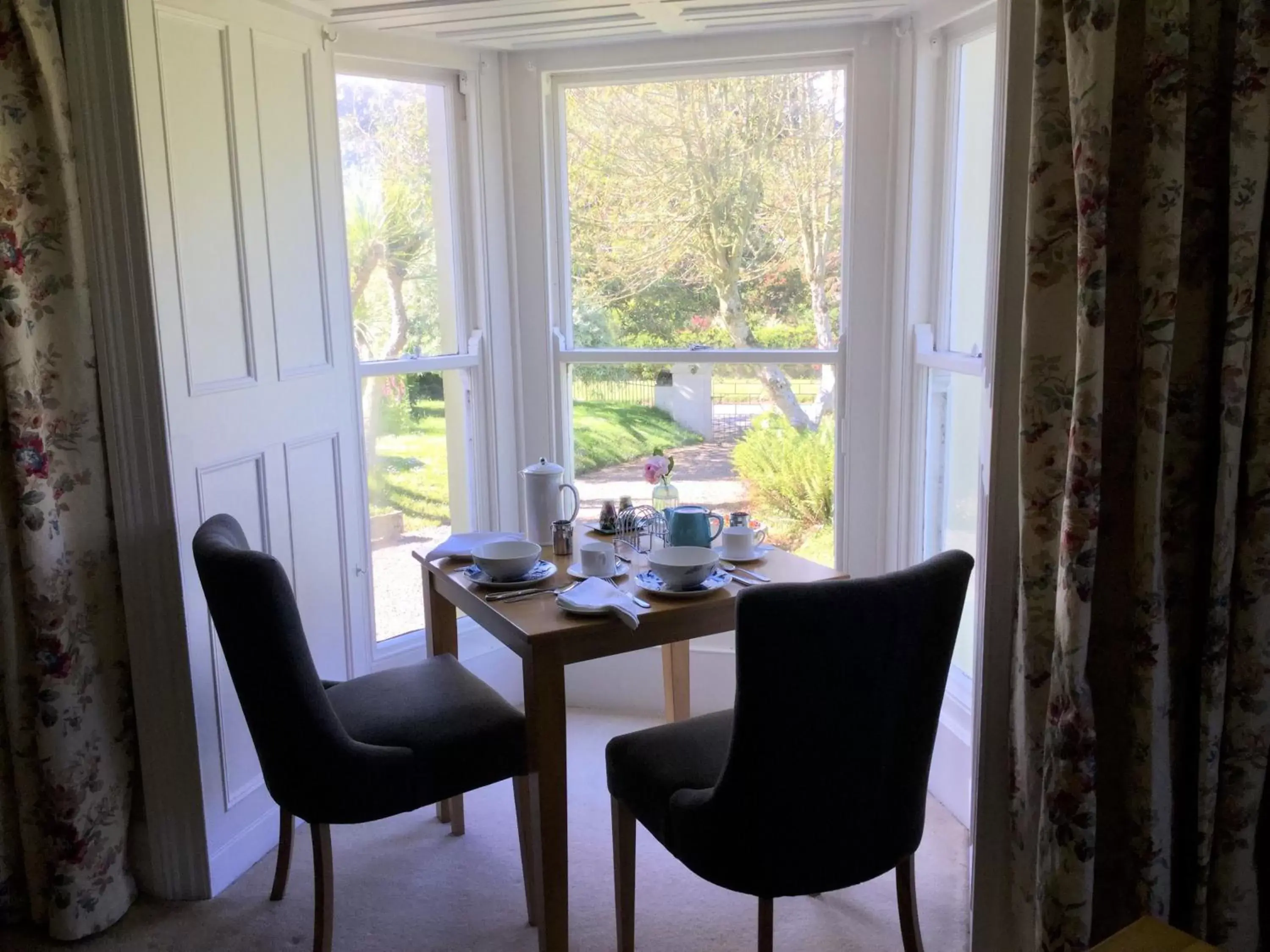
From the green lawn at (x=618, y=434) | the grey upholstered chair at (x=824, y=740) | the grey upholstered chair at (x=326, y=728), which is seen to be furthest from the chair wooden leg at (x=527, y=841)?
the green lawn at (x=618, y=434)

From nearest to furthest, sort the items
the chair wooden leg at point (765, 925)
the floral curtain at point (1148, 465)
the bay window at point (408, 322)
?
the floral curtain at point (1148, 465)
the chair wooden leg at point (765, 925)
the bay window at point (408, 322)

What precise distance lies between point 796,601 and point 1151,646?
552mm

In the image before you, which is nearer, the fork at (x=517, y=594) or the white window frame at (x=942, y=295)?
the fork at (x=517, y=594)

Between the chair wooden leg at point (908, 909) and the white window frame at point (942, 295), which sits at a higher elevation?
the white window frame at point (942, 295)

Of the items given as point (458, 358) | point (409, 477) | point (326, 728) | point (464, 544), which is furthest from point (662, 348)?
point (326, 728)

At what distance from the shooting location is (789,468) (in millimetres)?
3033

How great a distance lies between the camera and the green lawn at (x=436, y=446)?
9.82 ft

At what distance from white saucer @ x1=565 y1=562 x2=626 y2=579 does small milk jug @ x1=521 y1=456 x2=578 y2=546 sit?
0.74 feet

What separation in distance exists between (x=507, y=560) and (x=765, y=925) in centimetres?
89

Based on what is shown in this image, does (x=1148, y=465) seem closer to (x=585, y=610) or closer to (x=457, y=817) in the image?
(x=585, y=610)

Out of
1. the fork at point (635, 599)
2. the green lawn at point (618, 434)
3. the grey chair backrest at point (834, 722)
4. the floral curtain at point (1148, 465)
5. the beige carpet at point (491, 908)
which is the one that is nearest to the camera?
the floral curtain at point (1148, 465)

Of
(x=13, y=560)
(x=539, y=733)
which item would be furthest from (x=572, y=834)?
(x=13, y=560)

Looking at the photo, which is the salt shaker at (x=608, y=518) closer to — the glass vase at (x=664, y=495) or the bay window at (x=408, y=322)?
the glass vase at (x=664, y=495)

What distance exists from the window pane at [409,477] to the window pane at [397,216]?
0.12 metres
